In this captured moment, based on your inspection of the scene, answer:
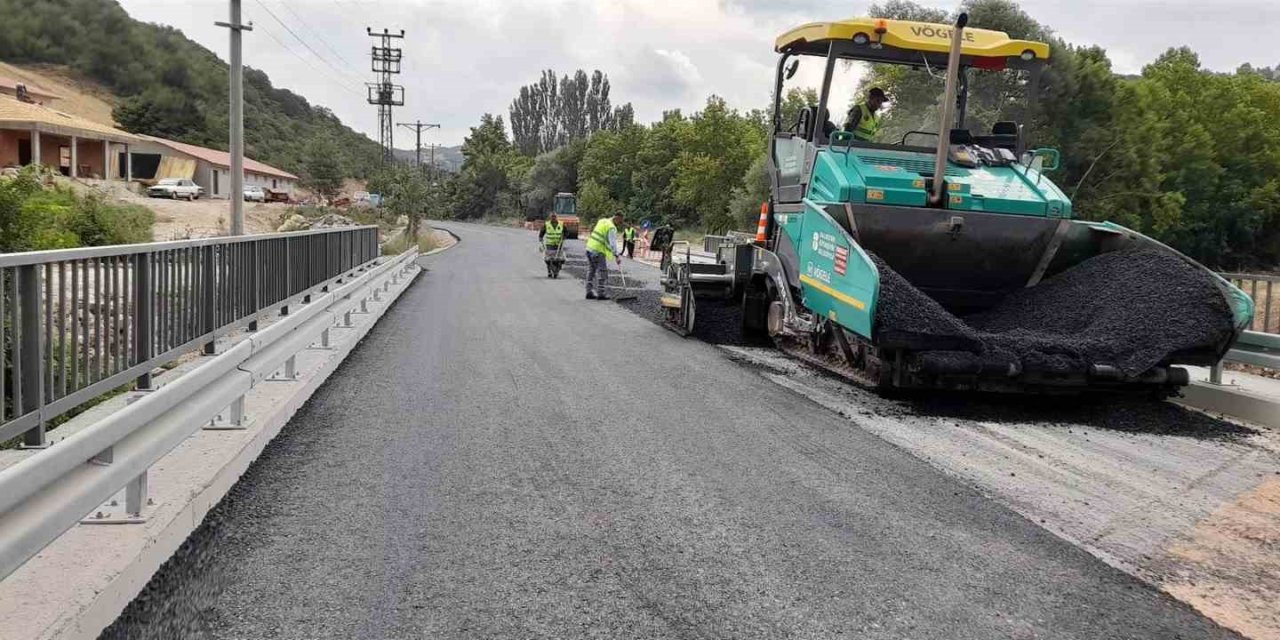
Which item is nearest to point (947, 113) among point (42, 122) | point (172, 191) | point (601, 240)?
point (601, 240)

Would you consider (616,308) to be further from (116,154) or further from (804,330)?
(116,154)

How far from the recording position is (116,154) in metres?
57.6

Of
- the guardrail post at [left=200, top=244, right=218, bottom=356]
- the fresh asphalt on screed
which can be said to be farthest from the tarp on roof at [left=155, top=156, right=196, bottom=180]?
the fresh asphalt on screed

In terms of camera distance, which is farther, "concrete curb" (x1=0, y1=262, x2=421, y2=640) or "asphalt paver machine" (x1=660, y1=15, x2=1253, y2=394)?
"asphalt paver machine" (x1=660, y1=15, x2=1253, y2=394)

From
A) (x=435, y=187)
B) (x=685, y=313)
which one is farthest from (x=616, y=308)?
(x=435, y=187)

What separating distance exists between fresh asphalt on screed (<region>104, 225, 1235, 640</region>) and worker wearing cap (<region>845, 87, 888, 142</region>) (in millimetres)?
3404

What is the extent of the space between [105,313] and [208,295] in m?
1.98

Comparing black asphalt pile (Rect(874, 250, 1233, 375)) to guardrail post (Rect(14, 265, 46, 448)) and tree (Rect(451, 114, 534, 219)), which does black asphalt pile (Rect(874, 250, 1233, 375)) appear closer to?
guardrail post (Rect(14, 265, 46, 448))

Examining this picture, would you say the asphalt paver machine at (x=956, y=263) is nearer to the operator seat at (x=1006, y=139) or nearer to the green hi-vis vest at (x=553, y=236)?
the operator seat at (x=1006, y=139)

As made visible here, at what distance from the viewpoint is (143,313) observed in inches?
222

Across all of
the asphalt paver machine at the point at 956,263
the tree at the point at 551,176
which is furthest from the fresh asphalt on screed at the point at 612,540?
the tree at the point at 551,176

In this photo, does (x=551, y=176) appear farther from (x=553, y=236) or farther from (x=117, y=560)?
(x=117, y=560)

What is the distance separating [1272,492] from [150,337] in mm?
6598

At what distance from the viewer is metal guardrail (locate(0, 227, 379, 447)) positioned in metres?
4.18
